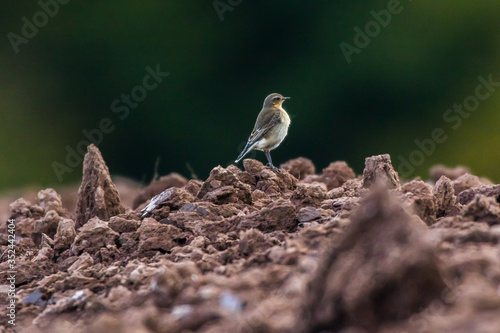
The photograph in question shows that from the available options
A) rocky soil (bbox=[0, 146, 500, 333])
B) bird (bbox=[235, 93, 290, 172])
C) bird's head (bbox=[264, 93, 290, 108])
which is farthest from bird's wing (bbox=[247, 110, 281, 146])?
rocky soil (bbox=[0, 146, 500, 333])

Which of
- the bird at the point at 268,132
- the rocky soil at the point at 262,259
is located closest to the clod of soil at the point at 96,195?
the rocky soil at the point at 262,259

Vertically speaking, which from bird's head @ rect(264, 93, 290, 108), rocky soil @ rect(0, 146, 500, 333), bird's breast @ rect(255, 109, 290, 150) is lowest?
rocky soil @ rect(0, 146, 500, 333)

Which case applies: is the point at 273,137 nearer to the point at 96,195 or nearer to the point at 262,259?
the point at 96,195

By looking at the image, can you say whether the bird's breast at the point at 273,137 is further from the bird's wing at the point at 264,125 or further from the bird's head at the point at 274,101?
the bird's head at the point at 274,101

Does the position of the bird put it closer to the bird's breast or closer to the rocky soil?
the bird's breast

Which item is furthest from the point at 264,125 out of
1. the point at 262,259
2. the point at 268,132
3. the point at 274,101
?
the point at 262,259
